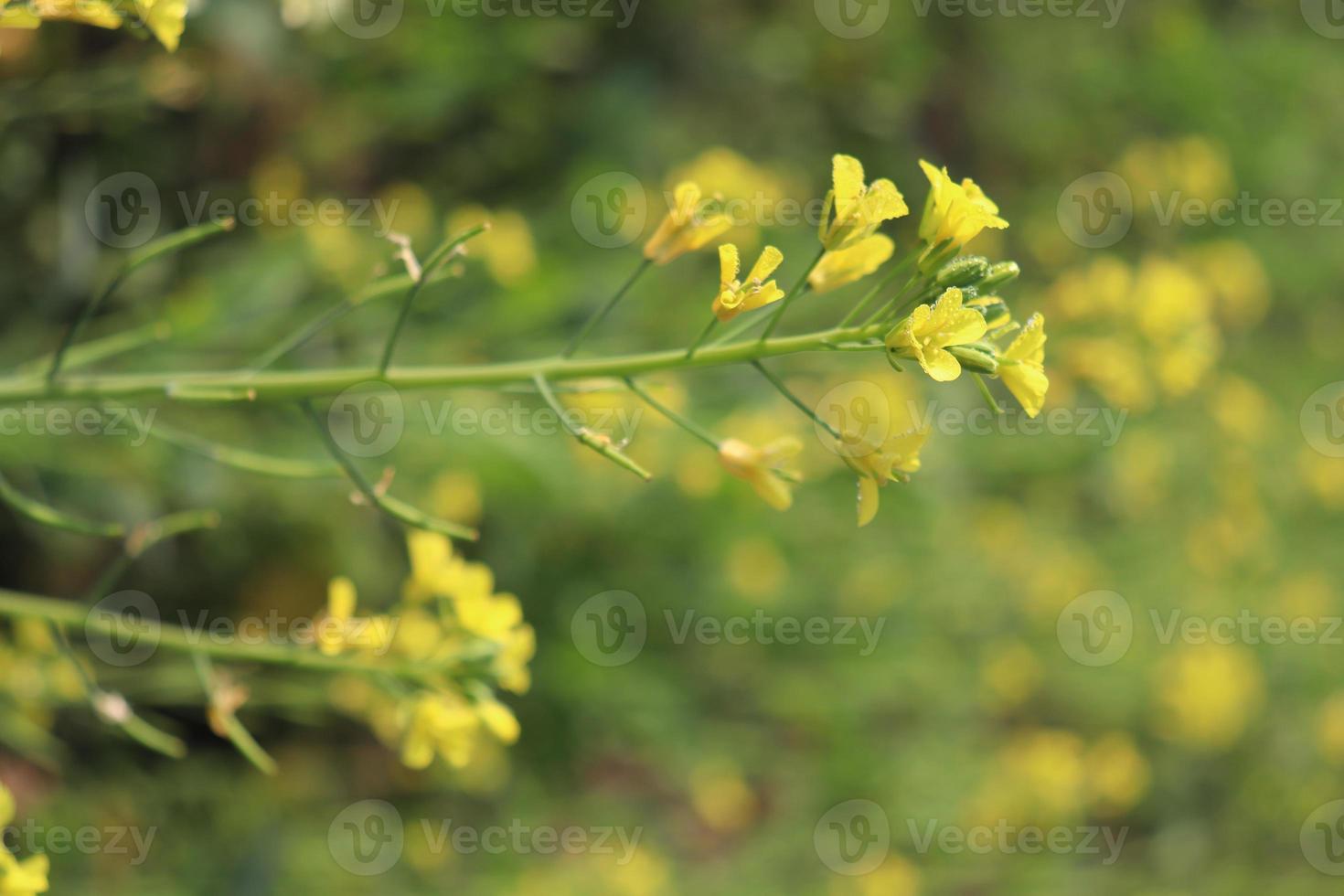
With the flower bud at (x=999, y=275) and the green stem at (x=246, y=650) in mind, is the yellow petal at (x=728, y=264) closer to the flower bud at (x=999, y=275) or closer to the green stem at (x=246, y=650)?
the flower bud at (x=999, y=275)

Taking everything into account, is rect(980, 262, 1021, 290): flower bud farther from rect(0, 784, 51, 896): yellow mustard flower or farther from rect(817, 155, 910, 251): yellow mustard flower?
rect(0, 784, 51, 896): yellow mustard flower

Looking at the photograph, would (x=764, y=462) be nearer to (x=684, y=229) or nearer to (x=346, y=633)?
(x=684, y=229)

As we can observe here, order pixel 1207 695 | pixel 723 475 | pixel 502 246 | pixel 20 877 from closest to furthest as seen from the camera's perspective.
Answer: pixel 20 877, pixel 502 246, pixel 723 475, pixel 1207 695

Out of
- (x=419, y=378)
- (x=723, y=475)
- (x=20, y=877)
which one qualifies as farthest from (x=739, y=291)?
(x=723, y=475)

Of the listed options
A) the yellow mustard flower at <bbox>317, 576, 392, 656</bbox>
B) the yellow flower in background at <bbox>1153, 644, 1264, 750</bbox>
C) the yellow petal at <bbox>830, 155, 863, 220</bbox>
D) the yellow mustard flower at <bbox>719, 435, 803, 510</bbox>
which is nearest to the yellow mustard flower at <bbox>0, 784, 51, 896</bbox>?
the yellow mustard flower at <bbox>317, 576, 392, 656</bbox>

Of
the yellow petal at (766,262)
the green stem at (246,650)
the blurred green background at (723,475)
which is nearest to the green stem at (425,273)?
the yellow petal at (766,262)

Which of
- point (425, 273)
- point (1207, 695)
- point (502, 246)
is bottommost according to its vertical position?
point (1207, 695)

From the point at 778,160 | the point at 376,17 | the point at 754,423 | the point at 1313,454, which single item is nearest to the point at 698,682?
the point at 754,423
